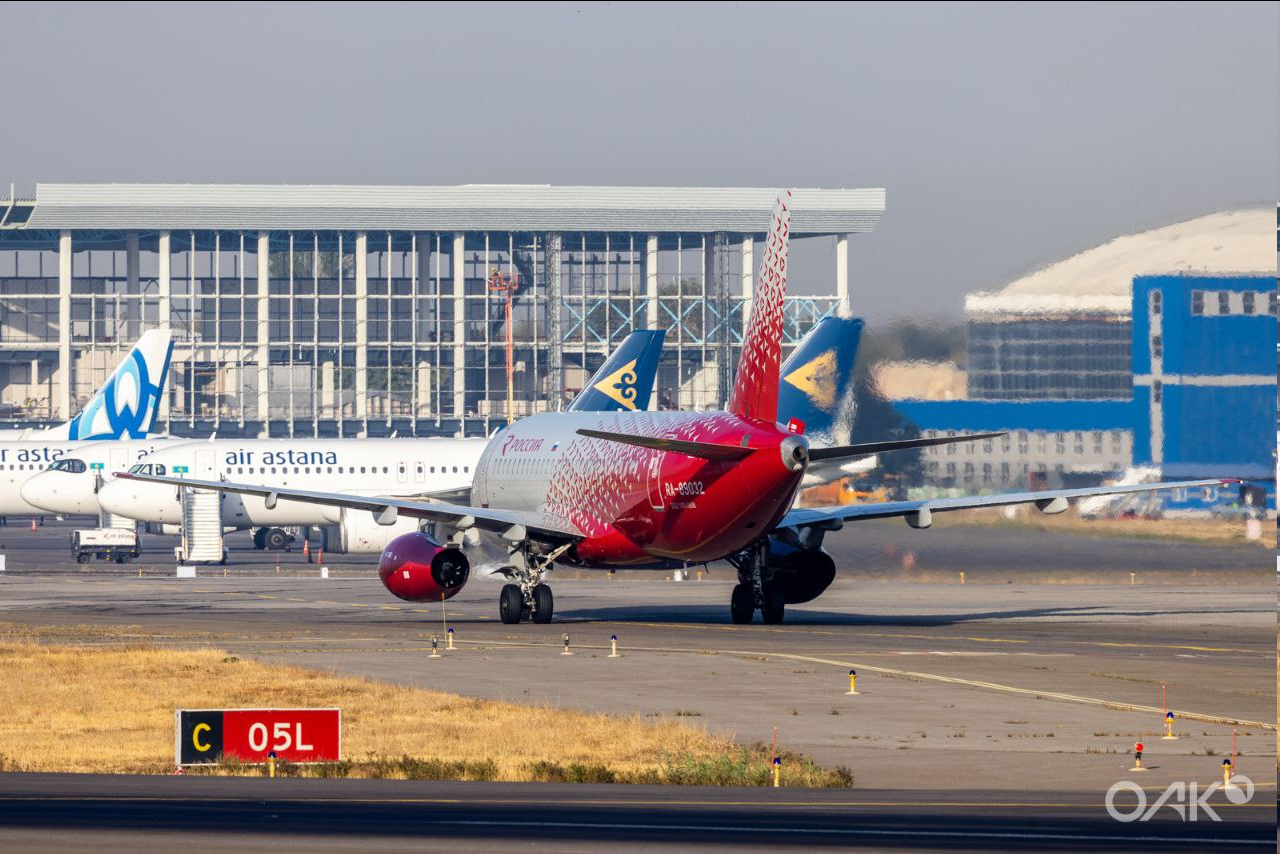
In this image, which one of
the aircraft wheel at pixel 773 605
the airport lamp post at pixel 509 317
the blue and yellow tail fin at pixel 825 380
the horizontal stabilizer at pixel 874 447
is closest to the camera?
the horizontal stabilizer at pixel 874 447

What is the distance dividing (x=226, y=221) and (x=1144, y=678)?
399 feet

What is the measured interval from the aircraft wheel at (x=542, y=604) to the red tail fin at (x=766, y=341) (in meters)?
7.78

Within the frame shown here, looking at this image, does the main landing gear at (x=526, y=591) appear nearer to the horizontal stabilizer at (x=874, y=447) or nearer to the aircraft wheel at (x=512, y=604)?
the aircraft wheel at (x=512, y=604)

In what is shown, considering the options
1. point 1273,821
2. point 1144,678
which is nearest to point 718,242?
point 1144,678

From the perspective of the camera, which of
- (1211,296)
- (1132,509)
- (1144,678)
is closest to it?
(1144,678)

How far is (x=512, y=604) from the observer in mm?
48844

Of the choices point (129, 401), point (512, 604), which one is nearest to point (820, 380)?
point (512, 604)

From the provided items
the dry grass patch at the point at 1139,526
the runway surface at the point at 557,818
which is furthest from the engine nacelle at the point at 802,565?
the runway surface at the point at 557,818

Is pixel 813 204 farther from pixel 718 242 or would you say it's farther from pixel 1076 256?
pixel 1076 256

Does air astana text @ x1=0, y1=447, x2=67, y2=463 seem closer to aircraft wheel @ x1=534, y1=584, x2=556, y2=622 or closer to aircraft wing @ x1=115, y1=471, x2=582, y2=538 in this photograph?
aircraft wing @ x1=115, y1=471, x2=582, y2=538

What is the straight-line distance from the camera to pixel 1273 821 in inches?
801

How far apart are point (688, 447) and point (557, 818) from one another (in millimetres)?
21070

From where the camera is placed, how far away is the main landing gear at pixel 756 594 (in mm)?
49281

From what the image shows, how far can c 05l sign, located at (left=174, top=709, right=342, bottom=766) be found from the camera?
84.4 feet
